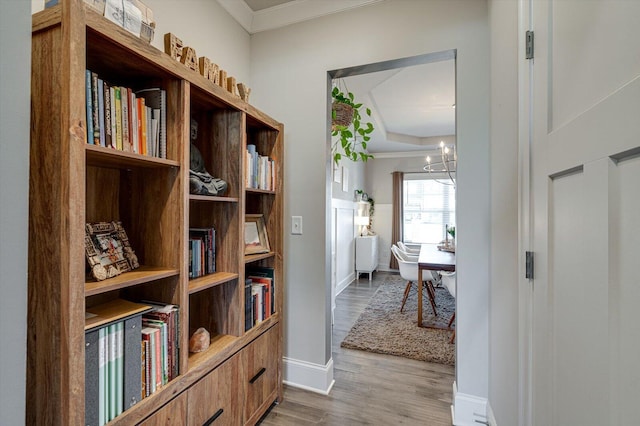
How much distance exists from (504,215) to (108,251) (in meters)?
1.70

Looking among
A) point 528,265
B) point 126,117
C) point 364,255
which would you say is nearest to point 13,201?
point 126,117

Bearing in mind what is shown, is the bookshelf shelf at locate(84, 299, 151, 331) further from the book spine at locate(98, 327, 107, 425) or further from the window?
the window

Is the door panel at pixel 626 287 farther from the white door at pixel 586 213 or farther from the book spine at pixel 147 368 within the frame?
the book spine at pixel 147 368

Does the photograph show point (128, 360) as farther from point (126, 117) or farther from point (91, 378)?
point (126, 117)

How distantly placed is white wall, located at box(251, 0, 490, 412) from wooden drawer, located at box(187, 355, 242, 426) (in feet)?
2.37

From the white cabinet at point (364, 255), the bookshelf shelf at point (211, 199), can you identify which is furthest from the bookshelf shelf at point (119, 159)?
the white cabinet at point (364, 255)

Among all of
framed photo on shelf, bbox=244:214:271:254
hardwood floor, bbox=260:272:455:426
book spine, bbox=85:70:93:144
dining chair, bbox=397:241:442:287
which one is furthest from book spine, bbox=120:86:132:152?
dining chair, bbox=397:241:442:287

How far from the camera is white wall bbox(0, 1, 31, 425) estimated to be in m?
0.48

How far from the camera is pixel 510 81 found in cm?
124

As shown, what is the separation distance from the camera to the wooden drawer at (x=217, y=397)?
3.93 ft

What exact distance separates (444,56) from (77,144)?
1940mm

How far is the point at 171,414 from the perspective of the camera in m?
1.09

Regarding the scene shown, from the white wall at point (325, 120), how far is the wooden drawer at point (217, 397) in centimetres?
72

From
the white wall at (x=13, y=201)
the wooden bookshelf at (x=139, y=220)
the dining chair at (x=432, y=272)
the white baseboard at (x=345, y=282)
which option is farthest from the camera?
the white baseboard at (x=345, y=282)
